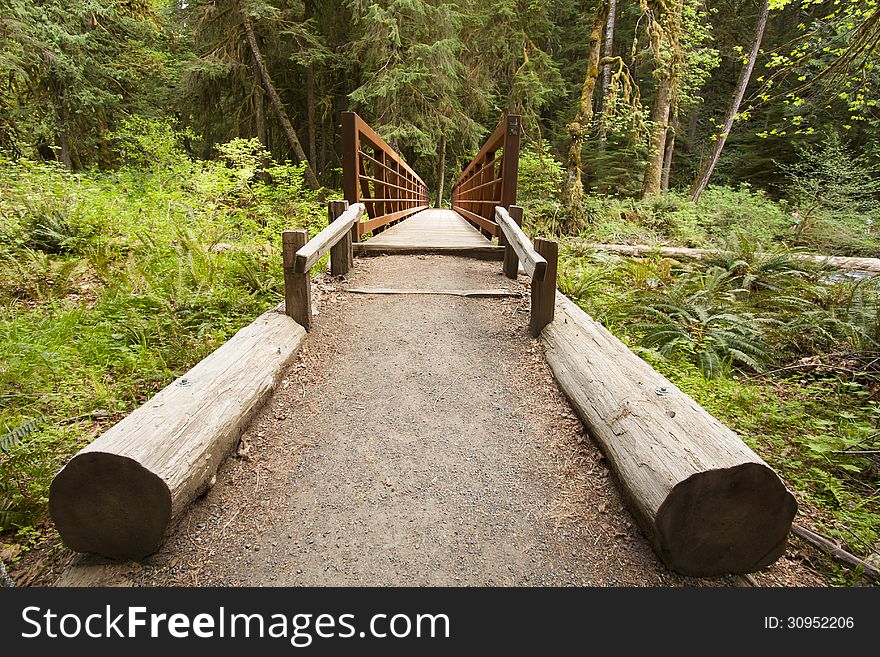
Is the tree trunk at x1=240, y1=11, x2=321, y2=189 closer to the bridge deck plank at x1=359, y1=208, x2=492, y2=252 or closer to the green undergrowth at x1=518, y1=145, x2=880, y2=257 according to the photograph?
the bridge deck plank at x1=359, y1=208, x2=492, y2=252

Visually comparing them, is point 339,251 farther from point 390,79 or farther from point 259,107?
point 259,107

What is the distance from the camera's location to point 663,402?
2412mm

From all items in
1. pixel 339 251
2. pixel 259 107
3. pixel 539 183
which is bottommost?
pixel 339 251

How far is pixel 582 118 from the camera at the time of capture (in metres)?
11.0

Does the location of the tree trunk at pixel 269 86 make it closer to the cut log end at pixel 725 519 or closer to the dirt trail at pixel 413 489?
the dirt trail at pixel 413 489

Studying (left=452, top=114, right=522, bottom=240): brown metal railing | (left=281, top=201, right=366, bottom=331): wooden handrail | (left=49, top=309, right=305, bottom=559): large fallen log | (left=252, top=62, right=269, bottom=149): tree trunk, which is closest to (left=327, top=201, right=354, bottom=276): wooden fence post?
(left=281, top=201, right=366, bottom=331): wooden handrail

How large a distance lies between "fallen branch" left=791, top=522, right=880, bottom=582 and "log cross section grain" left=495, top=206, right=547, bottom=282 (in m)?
2.27

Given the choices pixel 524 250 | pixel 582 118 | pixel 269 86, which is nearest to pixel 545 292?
pixel 524 250

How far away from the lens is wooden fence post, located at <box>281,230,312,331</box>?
3.68m

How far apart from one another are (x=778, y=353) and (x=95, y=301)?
713 centimetres

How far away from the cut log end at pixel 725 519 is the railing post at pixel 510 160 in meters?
5.47

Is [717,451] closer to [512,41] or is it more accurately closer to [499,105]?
[512,41]
